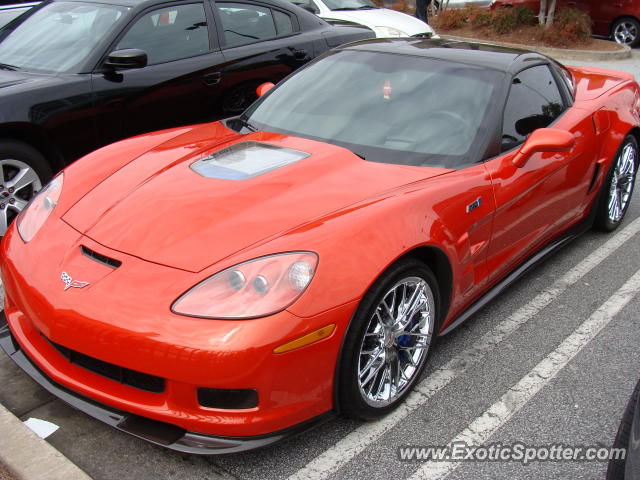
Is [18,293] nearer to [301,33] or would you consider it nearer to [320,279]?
[320,279]

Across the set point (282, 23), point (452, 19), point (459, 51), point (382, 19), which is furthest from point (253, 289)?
point (452, 19)

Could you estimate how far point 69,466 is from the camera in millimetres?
2438

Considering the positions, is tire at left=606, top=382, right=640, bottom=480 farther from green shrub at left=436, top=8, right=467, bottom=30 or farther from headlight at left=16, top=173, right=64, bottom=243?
green shrub at left=436, top=8, right=467, bottom=30

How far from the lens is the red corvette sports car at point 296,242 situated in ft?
7.74

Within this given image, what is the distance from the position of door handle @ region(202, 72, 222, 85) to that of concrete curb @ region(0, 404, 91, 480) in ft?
10.7

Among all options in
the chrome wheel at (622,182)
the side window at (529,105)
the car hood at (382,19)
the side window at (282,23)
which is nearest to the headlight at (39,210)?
the side window at (529,105)

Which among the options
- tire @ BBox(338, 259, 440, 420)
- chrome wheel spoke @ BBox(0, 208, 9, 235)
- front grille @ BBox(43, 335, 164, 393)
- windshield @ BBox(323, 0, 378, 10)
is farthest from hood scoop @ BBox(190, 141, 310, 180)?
windshield @ BBox(323, 0, 378, 10)

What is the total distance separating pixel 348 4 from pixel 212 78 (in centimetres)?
573

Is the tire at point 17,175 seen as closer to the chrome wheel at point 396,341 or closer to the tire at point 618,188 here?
the chrome wheel at point 396,341

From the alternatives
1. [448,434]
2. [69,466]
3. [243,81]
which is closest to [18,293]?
[69,466]

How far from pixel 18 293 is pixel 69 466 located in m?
0.71

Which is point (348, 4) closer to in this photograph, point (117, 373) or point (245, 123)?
point (245, 123)

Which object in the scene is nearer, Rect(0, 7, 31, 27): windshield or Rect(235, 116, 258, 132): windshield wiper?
Rect(235, 116, 258, 132): windshield wiper

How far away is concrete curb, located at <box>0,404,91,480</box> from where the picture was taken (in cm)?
240
